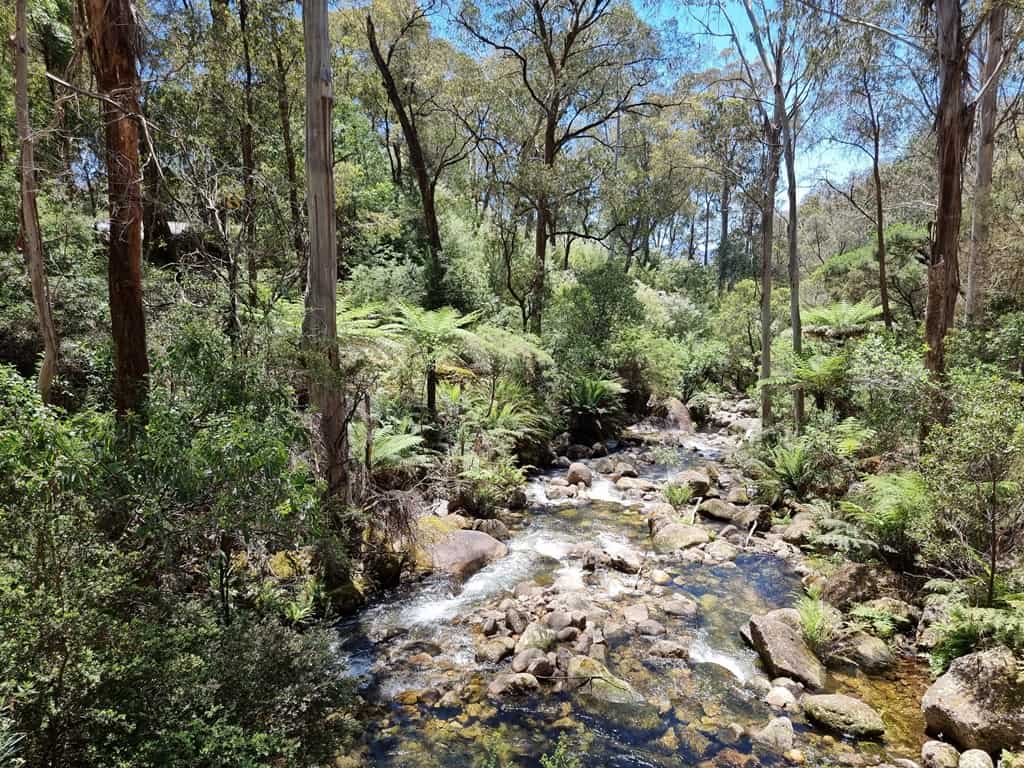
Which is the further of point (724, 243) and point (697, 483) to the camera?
point (724, 243)

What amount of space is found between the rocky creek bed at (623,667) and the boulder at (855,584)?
0.54 meters

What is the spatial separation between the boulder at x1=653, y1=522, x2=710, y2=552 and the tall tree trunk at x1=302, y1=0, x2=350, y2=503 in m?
4.44

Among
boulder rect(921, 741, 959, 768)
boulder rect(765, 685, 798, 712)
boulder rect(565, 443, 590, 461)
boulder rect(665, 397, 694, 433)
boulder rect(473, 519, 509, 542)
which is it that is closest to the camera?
boulder rect(921, 741, 959, 768)

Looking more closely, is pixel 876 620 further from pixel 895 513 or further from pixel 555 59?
pixel 555 59

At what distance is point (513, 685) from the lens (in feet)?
15.8

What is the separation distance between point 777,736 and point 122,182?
22.3 ft

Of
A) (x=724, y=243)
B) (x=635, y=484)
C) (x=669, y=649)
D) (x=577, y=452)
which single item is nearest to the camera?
(x=669, y=649)

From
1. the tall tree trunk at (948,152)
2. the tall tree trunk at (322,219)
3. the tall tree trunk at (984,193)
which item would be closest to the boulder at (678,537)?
the tall tree trunk at (948,152)

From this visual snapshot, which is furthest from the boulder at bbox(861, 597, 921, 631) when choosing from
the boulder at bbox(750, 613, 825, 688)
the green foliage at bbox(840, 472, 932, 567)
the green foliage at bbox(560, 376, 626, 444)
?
the green foliage at bbox(560, 376, 626, 444)

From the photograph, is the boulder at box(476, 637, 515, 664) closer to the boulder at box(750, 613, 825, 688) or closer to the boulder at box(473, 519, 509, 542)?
the boulder at box(750, 613, 825, 688)

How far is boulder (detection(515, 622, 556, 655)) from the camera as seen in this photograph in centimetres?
532

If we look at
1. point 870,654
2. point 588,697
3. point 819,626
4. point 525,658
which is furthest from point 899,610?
point 525,658

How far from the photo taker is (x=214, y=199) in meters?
6.02

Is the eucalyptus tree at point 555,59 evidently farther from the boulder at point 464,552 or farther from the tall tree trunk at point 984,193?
the boulder at point 464,552
